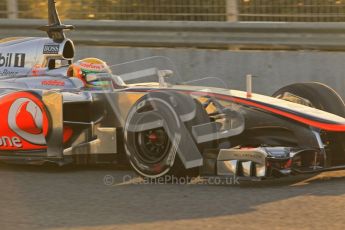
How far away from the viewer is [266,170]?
5641 millimetres

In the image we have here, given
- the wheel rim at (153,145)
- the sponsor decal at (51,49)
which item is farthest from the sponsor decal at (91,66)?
the wheel rim at (153,145)

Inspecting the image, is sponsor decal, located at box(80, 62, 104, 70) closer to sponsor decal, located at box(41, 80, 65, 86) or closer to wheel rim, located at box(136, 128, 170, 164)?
sponsor decal, located at box(41, 80, 65, 86)

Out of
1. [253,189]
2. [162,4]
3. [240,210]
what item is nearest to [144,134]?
[253,189]

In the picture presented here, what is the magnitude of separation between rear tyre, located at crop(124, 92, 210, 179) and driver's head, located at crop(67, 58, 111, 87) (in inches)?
35.4

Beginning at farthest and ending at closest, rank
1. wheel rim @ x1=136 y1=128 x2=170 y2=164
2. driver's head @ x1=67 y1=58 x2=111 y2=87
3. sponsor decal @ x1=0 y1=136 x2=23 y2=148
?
driver's head @ x1=67 y1=58 x2=111 y2=87
sponsor decal @ x1=0 y1=136 x2=23 y2=148
wheel rim @ x1=136 y1=128 x2=170 y2=164

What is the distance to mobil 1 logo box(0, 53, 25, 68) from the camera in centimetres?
744

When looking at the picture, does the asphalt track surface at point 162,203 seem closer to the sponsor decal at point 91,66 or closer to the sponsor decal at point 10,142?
the sponsor decal at point 10,142

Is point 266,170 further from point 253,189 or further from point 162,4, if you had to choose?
point 162,4

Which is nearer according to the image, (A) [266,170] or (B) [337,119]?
(A) [266,170]

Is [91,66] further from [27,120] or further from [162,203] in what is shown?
[162,203]

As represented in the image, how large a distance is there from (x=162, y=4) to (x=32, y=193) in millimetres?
5176

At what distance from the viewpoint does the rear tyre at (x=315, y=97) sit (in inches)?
261

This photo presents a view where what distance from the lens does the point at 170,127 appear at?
5.86m

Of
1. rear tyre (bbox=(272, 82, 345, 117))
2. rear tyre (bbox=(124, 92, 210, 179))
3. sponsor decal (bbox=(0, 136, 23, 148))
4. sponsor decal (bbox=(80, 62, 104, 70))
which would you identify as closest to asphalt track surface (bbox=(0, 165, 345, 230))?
rear tyre (bbox=(124, 92, 210, 179))
